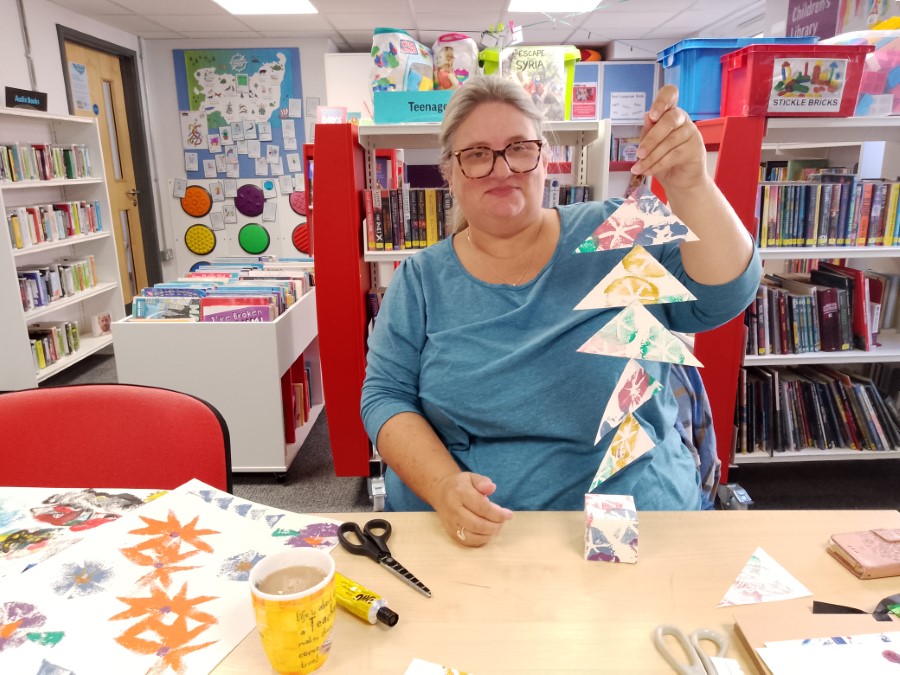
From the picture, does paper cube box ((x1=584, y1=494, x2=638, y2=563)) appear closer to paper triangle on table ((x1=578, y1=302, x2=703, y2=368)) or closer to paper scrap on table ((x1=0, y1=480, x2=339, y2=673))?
paper triangle on table ((x1=578, y1=302, x2=703, y2=368))

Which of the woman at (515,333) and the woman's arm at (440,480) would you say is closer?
the woman's arm at (440,480)

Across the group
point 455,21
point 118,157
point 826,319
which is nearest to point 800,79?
point 826,319

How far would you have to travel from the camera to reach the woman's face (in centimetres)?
→ 120

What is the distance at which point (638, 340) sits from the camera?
0.86m

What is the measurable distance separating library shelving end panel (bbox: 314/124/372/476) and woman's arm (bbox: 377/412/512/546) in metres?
1.26

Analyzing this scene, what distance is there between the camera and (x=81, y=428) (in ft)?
3.76

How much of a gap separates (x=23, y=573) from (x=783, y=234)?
8.48 ft

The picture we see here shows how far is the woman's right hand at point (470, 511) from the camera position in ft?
2.82

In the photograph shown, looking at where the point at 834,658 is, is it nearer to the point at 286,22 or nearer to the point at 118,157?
the point at 286,22

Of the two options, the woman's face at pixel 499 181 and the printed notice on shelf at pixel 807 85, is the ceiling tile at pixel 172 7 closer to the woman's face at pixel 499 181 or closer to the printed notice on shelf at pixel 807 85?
the printed notice on shelf at pixel 807 85

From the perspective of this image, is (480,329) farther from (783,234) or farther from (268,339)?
(783,234)

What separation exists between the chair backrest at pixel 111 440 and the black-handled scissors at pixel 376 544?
0.35 metres

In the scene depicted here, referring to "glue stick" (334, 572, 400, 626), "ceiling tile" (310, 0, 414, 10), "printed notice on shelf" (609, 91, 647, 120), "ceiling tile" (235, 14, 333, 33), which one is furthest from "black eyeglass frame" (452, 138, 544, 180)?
"printed notice on shelf" (609, 91, 647, 120)

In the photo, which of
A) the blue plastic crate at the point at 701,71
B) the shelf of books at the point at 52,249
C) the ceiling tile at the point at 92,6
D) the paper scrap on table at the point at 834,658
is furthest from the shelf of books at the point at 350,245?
the ceiling tile at the point at 92,6
